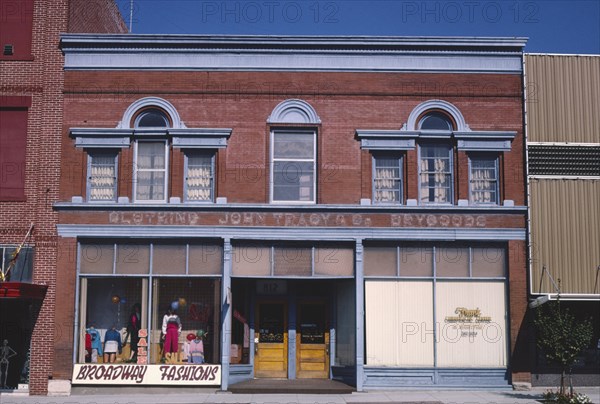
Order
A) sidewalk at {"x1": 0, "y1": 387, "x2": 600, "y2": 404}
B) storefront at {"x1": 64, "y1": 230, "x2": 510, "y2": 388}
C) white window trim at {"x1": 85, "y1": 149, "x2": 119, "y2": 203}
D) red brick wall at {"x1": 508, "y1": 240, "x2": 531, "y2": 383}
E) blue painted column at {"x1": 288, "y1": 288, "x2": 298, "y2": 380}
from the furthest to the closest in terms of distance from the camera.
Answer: blue painted column at {"x1": 288, "y1": 288, "x2": 298, "y2": 380}, white window trim at {"x1": 85, "y1": 149, "x2": 119, "y2": 203}, storefront at {"x1": 64, "y1": 230, "x2": 510, "y2": 388}, red brick wall at {"x1": 508, "y1": 240, "x2": 531, "y2": 383}, sidewalk at {"x1": 0, "y1": 387, "x2": 600, "y2": 404}

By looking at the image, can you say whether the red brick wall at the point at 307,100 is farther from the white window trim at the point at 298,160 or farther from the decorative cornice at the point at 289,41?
the decorative cornice at the point at 289,41

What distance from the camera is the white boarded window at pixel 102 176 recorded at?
21594 mm

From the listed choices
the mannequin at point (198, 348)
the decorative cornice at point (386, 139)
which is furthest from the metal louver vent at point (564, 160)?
the mannequin at point (198, 348)

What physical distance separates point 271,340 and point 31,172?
27.4 ft

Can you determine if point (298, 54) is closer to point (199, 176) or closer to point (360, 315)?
point (199, 176)

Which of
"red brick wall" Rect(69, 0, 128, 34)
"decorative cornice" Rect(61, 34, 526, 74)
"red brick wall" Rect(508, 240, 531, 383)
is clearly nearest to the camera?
"red brick wall" Rect(508, 240, 531, 383)

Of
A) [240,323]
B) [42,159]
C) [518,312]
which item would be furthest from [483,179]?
[42,159]

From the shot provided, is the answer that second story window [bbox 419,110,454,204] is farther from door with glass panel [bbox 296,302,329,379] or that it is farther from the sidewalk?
the sidewalk

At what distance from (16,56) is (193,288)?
27.5ft

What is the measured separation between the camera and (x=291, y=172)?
71.2ft

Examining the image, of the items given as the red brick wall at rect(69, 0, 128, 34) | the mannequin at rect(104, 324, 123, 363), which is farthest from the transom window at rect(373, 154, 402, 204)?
the red brick wall at rect(69, 0, 128, 34)

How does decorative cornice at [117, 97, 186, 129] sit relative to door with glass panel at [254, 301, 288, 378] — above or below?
above

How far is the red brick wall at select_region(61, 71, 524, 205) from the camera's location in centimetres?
2147

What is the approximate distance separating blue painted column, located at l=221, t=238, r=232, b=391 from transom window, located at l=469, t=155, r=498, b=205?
280 inches
